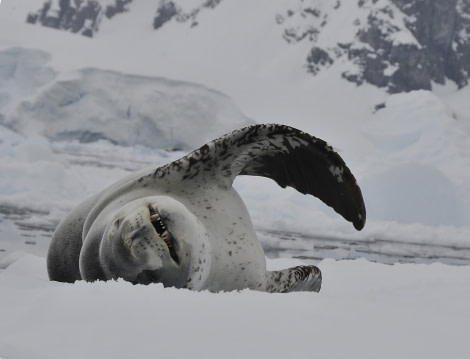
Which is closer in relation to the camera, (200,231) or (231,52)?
(200,231)

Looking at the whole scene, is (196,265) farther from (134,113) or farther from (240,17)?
(240,17)

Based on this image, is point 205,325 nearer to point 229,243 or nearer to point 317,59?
point 229,243

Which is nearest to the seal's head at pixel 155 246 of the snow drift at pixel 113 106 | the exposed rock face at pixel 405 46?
the snow drift at pixel 113 106

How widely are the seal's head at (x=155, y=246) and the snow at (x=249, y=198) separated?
0.42ft

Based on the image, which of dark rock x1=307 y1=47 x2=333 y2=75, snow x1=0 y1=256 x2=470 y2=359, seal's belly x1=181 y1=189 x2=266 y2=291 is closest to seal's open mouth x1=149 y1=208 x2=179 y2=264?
snow x1=0 y1=256 x2=470 y2=359

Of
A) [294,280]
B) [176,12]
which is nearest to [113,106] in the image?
[294,280]

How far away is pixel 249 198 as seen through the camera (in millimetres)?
14188

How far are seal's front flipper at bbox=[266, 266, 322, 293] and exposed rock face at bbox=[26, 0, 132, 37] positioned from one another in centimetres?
5143

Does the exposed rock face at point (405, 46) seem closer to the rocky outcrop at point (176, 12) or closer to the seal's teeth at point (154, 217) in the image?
the rocky outcrop at point (176, 12)

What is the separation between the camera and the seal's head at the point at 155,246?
5.59 ft

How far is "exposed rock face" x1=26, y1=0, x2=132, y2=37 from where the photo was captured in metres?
51.6

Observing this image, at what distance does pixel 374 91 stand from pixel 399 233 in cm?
2536

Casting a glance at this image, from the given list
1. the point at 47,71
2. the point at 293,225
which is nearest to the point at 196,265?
the point at 293,225

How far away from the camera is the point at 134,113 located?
68.4 ft
